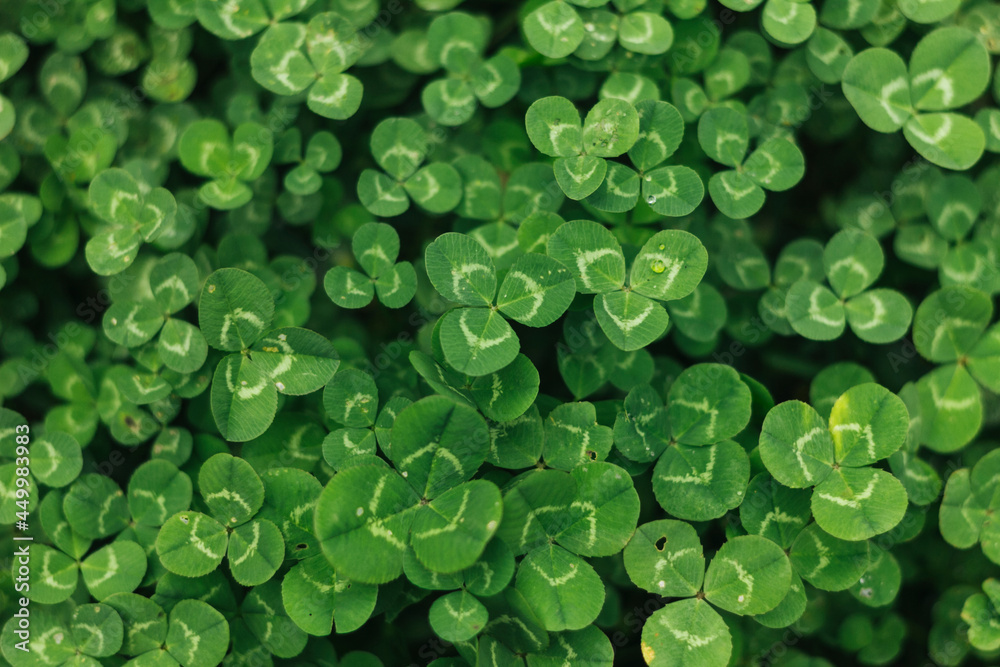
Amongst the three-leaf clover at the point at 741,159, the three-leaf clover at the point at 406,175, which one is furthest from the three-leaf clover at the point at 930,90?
the three-leaf clover at the point at 406,175

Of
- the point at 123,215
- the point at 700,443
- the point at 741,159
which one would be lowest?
the point at 700,443

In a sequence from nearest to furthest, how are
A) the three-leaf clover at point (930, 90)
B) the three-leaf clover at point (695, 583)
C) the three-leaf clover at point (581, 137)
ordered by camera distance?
the three-leaf clover at point (695, 583)
the three-leaf clover at point (581, 137)
the three-leaf clover at point (930, 90)

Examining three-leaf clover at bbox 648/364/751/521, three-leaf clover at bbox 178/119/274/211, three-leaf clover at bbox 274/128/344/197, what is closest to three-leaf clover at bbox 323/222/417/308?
three-leaf clover at bbox 274/128/344/197

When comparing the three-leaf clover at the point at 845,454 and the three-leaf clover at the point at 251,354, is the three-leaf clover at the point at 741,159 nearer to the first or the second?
the three-leaf clover at the point at 845,454

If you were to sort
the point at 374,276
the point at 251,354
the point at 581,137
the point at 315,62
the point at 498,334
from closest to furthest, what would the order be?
the point at 498,334, the point at 251,354, the point at 581,137, the point at 374,276, the point at 315,62

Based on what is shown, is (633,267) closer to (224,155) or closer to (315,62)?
(315,62)

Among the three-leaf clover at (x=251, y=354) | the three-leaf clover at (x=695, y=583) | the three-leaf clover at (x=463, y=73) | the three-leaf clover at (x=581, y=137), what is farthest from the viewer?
the three-leaf clover at (x=463, y=73)

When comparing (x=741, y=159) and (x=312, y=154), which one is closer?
(x=741, y=159)

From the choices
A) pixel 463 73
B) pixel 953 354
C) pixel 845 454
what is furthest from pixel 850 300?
pixel 463 73
